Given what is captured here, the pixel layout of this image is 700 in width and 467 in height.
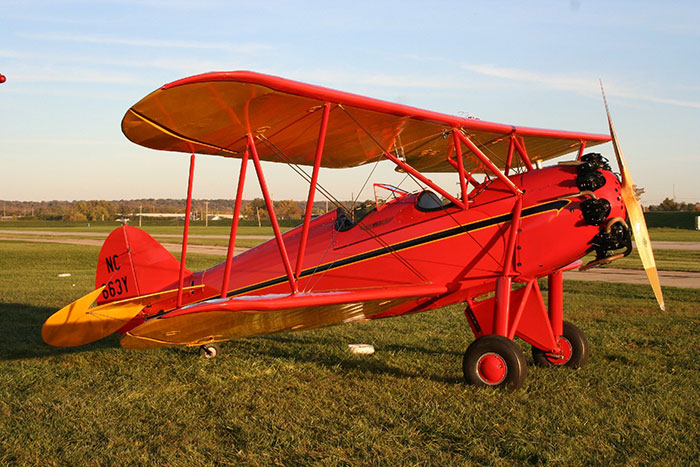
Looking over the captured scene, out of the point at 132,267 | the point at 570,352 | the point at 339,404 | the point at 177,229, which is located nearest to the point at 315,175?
the point at 339,404

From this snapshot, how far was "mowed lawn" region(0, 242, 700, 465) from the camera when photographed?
4094 millimetres

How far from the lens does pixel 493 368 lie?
5531mm

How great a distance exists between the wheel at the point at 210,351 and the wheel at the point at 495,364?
3.18 metres

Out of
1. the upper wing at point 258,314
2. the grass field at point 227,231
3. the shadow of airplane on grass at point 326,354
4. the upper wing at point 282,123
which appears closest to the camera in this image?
the upper wing at point 282,123

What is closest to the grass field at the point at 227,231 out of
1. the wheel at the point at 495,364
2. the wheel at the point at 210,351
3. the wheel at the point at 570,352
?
the wheel at the point at 570,352

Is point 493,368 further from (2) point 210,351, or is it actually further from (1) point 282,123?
(2) point 210,351

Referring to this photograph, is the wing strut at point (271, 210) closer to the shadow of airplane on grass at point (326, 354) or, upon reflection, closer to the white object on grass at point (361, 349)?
the shadow of airplane on grass at point (326, 354)

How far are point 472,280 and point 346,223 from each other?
1601mm

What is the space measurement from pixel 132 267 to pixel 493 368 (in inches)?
187

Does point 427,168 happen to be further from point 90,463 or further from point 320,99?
point 90,463

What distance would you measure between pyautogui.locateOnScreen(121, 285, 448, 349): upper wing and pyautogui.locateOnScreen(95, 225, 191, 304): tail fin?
1.93 m

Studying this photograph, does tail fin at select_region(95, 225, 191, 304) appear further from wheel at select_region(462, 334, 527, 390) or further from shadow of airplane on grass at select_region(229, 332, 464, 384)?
wheel at select_region(462, 334, 527, 390)

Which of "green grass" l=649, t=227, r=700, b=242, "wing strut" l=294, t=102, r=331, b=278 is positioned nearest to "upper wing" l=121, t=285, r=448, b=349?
"wing strut" l=294, t=102, r=331, b=278

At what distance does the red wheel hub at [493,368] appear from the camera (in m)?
5.51
